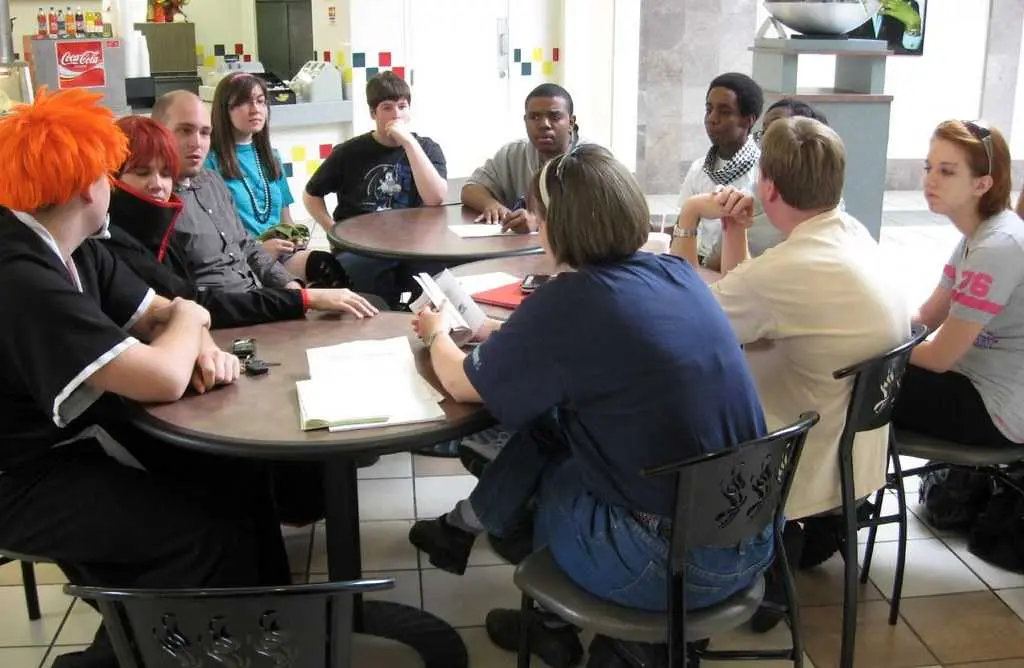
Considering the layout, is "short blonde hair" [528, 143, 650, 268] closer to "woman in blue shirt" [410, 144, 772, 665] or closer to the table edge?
"woman in blue shirt" [410, 144, 772, 665]

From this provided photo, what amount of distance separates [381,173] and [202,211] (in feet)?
3.68

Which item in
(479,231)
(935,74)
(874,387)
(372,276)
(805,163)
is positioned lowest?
(372,276)

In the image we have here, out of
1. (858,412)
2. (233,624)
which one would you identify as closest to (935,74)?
(858,412)

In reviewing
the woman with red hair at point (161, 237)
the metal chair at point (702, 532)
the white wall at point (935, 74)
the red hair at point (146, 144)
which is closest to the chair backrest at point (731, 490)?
the metal chair at point (702, 532)

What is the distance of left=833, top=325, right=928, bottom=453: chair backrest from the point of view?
211 cm

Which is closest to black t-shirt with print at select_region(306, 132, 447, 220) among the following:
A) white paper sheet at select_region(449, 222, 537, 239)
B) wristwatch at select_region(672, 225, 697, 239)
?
white paper sheet at select_region(449, 222, 537, 239)

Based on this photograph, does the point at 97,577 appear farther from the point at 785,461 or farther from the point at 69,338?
the point at 785,461

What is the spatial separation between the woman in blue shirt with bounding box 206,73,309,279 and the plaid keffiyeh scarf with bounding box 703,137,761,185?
59.4 inches

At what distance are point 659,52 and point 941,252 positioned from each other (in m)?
2.72

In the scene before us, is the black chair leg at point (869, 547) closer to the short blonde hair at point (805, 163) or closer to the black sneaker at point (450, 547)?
the short blonde hair at point (805, 163)

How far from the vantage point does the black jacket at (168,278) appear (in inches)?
98.8

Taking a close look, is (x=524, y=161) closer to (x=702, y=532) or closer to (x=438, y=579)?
(x=438, y=579)

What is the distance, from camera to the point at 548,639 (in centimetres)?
249

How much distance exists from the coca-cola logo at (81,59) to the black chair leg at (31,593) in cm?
407
